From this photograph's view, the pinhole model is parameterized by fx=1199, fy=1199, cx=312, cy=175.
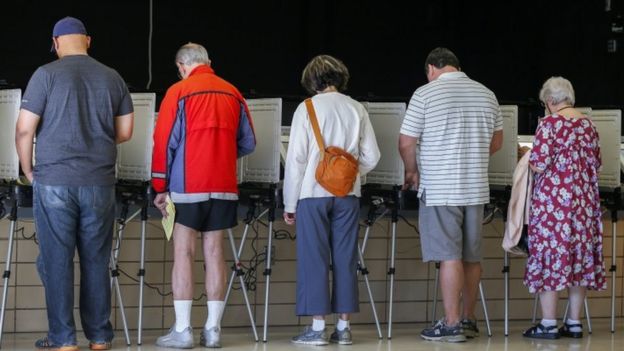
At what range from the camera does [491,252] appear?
22.4 feet

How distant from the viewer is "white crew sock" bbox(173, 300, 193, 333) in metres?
5.43

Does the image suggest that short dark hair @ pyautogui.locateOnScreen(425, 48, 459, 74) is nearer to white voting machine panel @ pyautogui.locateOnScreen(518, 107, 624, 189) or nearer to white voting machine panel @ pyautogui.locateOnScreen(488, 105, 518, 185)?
white voting machine panel @ pyautogui.locateOnScreen(488, 105, 518, 185)

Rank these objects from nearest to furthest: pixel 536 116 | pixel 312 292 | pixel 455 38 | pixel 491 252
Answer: pixel 312 292, pixel 491 252, pixel 536 116, pixel 455 38

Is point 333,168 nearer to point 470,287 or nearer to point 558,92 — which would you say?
point 470,287

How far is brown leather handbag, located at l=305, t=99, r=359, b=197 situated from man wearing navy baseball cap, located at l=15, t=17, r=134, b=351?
34.4 inches

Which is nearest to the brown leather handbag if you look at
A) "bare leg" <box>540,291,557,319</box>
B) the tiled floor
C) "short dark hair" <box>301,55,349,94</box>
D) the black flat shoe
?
"short dark hair" <box>301,55,349,94</box>

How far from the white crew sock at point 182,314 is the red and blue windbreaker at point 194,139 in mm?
512

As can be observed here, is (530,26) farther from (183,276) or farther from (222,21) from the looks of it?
(183,276)

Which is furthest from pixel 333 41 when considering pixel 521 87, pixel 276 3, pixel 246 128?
pixel 246 128

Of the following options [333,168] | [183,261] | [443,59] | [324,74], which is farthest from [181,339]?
[443,59]

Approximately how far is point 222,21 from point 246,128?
12.6 ft

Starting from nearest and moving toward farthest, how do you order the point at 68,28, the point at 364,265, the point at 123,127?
the point at 68,28 → the point at 123,127 → the point at 364,265

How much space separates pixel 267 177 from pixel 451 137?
0.93m

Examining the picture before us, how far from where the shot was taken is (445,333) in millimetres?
5941
